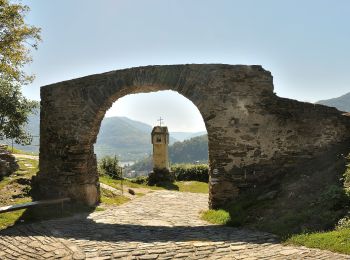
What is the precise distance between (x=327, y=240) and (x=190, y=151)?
118m

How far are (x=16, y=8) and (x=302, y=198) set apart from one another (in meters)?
11.6

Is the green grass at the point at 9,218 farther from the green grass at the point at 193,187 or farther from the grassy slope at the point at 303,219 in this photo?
the green grass at the point at 193,187

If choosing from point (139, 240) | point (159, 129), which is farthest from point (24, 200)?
point (159, 129)

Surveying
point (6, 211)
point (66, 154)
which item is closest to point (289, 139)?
point (66, 154)

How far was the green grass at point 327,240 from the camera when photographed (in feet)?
21.0

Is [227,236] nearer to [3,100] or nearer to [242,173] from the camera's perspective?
[242,173]

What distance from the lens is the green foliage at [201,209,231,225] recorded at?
9.65 metres

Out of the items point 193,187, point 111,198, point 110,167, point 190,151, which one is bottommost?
point 193,187

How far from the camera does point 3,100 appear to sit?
13.0 metres

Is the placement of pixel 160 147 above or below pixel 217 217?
above

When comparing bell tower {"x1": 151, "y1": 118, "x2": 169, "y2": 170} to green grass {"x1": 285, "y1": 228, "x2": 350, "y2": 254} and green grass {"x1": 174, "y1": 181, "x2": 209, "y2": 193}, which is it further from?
green grass {"x1": 285, "y1": 228, "x2": 350, "y2": 254}

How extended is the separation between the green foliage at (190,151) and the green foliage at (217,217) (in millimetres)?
107852

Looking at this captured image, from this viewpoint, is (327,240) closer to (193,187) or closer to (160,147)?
(193,187)

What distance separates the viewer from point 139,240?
7.91 m
